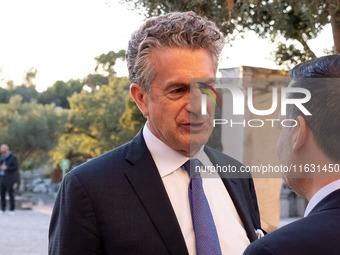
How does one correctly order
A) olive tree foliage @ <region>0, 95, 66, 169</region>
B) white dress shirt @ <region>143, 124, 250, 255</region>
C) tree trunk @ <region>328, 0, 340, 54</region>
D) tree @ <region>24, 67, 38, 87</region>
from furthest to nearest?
tree @ <region>24, 67, 38, 87</region> < olive tree foliage @ <region>0, 95, 66, 169</region> < tree trunk @ <region>328, 0, 340, 54</region> < white dress shirt @ <region>143, 124, 250, 255</region>

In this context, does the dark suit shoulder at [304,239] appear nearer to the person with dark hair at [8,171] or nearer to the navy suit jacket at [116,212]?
the navy suit jacket at [116,212]

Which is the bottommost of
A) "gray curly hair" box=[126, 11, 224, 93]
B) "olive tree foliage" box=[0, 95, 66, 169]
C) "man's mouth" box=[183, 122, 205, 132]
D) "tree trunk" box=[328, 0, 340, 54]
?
"olive tree foliage" box=[0, 95, 66, 169]

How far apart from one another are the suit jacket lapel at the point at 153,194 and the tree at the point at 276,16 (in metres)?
2.14

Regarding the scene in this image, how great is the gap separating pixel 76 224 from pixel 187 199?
1.24 ft

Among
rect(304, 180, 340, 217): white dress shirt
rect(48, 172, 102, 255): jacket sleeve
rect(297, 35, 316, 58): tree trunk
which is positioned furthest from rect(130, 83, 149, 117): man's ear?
rect(297, 35, 316, 58): tree trunk

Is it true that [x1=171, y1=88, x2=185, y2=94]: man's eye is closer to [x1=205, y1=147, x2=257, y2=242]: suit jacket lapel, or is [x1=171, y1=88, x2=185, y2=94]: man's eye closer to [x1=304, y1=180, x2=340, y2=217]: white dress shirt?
[x1=205, y1=147, x2=257, y2=242]: suit jacket lapel

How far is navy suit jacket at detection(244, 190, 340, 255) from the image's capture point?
4.00ft

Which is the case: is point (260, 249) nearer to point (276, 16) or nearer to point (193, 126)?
point (193, 126)

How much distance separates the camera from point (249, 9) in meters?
4.88

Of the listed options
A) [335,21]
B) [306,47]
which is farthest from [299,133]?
[306,47]

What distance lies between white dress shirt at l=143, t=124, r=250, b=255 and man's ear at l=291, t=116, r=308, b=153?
660 millimetres

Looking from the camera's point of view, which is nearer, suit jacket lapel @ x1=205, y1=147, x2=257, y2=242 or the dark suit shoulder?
the dark suit shoulder

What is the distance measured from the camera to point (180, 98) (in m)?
1.97

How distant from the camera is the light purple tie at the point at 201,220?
1939mm
